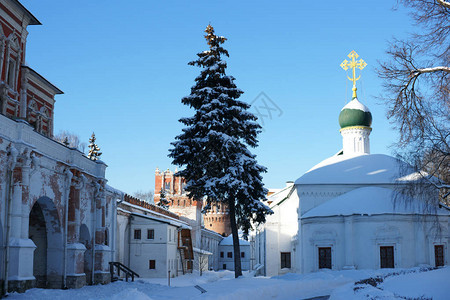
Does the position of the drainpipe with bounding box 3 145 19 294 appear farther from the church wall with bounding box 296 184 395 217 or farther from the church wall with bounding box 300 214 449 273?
the church wall with bounding box 296 184 395 217

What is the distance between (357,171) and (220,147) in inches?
622

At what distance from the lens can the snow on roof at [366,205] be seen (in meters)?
32.2

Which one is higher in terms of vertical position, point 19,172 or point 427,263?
point 19,172

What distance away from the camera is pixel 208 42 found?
26.9m

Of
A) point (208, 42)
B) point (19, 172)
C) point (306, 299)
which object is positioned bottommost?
point (306, 299)

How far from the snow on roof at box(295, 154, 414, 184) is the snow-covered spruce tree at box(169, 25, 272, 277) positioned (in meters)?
11.6

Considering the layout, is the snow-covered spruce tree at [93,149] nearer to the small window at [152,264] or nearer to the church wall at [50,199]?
the small window at [152,264]

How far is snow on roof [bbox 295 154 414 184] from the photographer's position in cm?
3678

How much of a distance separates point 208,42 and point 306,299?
1434 centimetres

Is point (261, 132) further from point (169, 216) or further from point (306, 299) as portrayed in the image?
point (169, 216)

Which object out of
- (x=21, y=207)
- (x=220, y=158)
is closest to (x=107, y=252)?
(x=220, y=158)

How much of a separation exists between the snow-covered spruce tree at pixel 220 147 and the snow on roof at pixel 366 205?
8749mm

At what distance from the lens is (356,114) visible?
41562mm

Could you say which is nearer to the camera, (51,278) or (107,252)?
(51,278)
